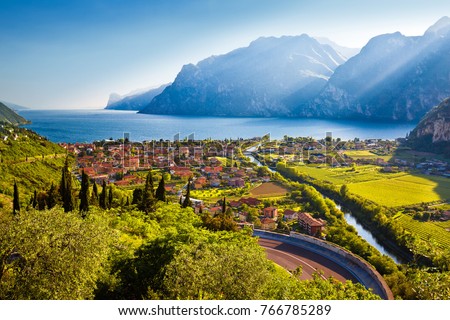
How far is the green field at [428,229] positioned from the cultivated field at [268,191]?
8.84 m

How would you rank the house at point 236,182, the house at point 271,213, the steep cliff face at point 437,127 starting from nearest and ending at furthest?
the house at point 271,213 → the house at point 236,182 → the steep cliff face at point 437,127

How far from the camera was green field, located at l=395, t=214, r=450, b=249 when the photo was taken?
63.1 feet

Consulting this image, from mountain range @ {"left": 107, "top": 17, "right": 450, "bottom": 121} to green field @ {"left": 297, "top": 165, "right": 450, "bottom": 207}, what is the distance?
93.8m

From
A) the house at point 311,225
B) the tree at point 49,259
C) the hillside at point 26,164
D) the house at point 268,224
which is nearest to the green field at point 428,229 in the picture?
the house at point 311,225

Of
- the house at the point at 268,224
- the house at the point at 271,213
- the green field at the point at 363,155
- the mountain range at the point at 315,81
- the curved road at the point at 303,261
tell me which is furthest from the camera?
the mountain range at the point at 315,81

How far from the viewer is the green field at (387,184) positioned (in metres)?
27.8

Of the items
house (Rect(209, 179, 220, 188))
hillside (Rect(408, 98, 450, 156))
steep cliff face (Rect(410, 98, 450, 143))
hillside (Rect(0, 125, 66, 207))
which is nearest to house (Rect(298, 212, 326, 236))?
house (Rect(209, 179, 220, 188))

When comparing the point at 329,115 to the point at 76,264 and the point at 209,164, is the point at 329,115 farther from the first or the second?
the point at 76,264

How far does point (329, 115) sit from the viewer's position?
140 metres

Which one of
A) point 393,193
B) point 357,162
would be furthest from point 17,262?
point 357,162

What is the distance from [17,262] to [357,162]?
4351 centimetres

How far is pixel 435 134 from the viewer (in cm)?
5803

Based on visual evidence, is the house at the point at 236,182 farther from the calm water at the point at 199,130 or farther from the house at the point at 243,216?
the calm water at the point at 199,130

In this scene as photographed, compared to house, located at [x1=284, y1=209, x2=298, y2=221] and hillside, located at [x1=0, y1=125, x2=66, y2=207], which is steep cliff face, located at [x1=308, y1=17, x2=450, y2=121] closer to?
house, located at [x1=284, y1=209, x2=298, y2=221]
